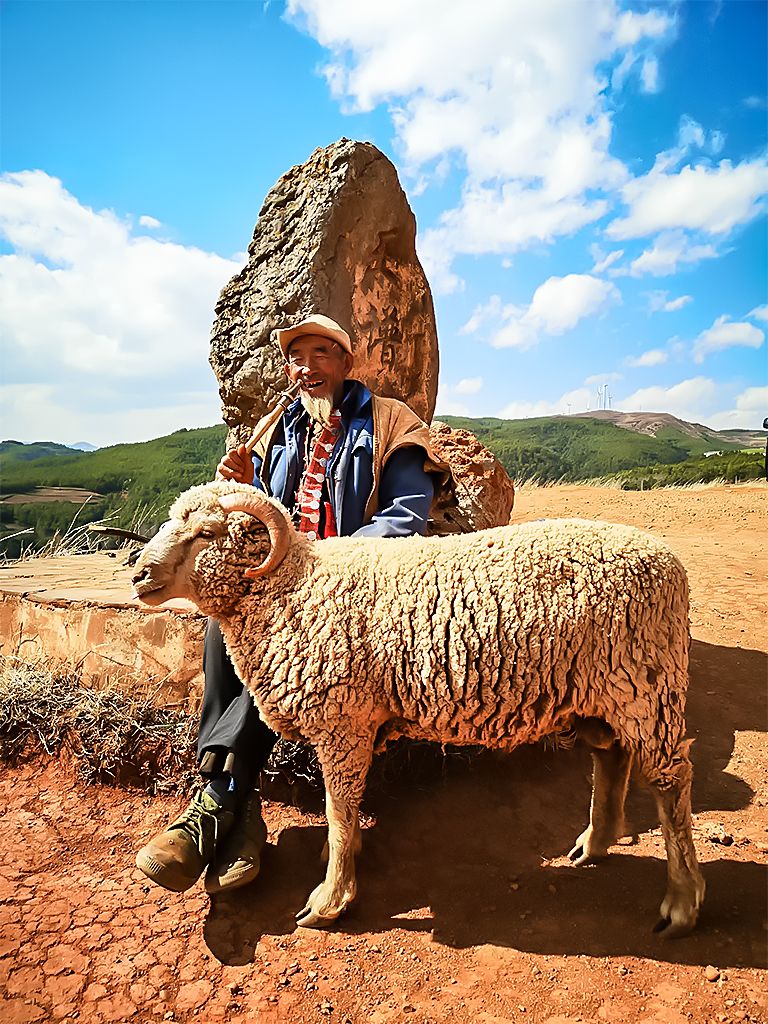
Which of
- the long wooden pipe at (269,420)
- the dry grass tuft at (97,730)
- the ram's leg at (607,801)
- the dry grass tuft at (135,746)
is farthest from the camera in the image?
the dry grass tuft at (97,730)

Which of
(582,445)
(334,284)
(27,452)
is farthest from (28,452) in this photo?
(582,445)

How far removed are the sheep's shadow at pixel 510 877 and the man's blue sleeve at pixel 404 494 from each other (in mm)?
1579

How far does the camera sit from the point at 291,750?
145 inches

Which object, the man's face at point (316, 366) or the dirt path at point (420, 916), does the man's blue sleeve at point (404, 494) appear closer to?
the man's face at point (316, 366)

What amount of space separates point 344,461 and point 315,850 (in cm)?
207

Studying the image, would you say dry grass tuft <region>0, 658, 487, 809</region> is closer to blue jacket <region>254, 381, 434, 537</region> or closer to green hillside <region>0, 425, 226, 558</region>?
blue jacket <region>254, 381, 434, 537</region>

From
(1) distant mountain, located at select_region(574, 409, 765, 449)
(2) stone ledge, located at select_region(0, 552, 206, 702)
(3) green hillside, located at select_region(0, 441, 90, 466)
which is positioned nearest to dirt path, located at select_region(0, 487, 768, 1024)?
(2) stone ledge, located at select_region(0, 552, 206, 702)

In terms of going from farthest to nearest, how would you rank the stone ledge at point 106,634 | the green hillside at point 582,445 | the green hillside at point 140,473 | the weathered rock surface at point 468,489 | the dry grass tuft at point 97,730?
the green hillside at point 582,445 < the green hillside at point 140,473 < the weathered rock surface at point 468,489 < the stone ledge at point 106,634 < the dry grass tuft at point 97,730

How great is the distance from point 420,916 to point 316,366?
9.29 feet

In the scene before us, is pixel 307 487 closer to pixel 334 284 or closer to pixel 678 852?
pixel 334 284

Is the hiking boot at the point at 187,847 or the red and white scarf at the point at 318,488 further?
the red and white scarf at the point at 318,488

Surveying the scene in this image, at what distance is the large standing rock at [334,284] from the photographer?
5.25 m

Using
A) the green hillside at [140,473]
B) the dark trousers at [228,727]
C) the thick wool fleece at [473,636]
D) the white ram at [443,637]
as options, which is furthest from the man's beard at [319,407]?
the green hillside at [140,473]

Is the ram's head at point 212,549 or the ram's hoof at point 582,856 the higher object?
the ram's head at point 212,549
